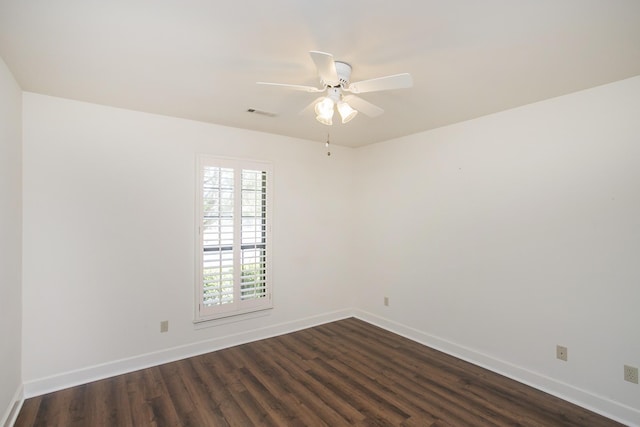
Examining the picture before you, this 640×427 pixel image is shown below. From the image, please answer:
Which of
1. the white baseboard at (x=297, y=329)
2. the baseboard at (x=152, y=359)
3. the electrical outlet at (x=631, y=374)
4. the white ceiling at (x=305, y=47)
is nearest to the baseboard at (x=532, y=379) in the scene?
the white baseboard at (x=297, y=329)

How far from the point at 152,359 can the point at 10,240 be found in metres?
1.58

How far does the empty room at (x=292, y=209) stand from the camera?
177 cm

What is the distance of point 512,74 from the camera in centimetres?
220

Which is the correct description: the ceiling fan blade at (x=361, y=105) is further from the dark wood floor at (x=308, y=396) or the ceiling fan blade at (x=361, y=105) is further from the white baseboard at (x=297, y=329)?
the white baseboard at (x=297, y=329)

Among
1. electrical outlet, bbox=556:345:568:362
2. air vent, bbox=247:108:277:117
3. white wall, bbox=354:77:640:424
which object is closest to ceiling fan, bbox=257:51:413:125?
air vent, bbox=247:108:277:117

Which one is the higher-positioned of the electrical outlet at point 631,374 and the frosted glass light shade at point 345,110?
the frosted glass light shade at point 345,110

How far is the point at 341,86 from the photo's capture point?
2047mm

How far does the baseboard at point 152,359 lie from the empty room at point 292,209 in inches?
0.7

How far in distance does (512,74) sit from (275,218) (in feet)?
8.94

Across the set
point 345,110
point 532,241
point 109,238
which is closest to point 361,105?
point 345,110

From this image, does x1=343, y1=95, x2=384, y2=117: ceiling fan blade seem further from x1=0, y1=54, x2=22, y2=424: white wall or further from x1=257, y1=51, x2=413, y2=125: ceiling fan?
x1=0, y1=54, x2=22, y2=424: white wall

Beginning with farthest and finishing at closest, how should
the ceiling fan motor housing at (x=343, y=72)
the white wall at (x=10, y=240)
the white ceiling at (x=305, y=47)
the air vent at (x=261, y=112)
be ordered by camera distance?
1. the air vent at (x=261, y=112)
2. the white wall at (x=10, y=240)
3. the ceiling fan motor housing at (x=343, y=72)
4. the white ceiling at (x=305, y=47)

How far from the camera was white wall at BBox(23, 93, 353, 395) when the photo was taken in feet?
8.67

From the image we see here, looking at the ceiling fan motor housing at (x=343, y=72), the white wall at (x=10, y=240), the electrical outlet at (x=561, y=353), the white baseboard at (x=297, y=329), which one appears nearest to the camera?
the ceiling fan motor housing at (x=343, y=72)
